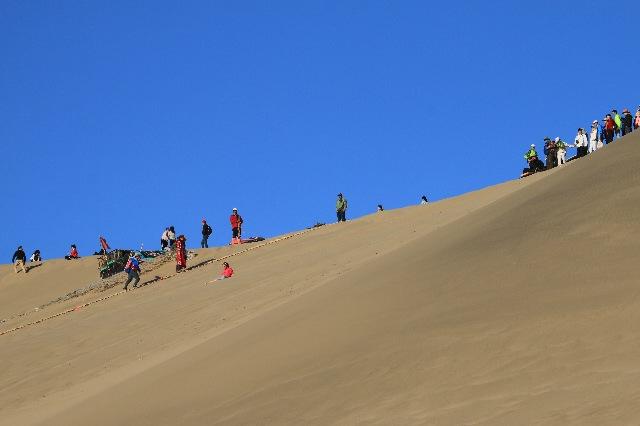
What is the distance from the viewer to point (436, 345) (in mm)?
9391

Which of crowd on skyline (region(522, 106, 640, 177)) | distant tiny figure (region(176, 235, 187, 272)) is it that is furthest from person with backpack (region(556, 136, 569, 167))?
distant tiny figure (region(176, 235, 187, 272))

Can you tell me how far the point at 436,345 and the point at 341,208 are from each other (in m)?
19.8

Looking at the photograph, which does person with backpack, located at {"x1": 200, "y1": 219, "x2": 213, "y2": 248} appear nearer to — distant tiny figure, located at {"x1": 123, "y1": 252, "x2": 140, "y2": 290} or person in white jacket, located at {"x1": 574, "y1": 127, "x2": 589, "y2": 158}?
distant tiny figure, located at {"x1": 123, "y1": 252, "x2": 140, "y2": 290}

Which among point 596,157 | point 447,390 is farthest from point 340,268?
point 447,390

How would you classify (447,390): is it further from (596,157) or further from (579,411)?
(596,157)

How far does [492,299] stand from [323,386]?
1.85 m

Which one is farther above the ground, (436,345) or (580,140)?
(580,140)

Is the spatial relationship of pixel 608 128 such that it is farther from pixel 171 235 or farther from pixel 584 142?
pixel 171 235

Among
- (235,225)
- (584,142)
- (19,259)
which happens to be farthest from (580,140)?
(19,259)

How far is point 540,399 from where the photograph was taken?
24.2 ft

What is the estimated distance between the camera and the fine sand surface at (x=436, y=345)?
787 cm

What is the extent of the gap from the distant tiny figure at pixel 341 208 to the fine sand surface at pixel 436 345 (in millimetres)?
9559

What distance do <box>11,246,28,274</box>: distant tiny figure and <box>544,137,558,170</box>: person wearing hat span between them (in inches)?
654

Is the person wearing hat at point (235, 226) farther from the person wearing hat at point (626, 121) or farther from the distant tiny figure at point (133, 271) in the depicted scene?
the person wearing hat at point (626, 121)
